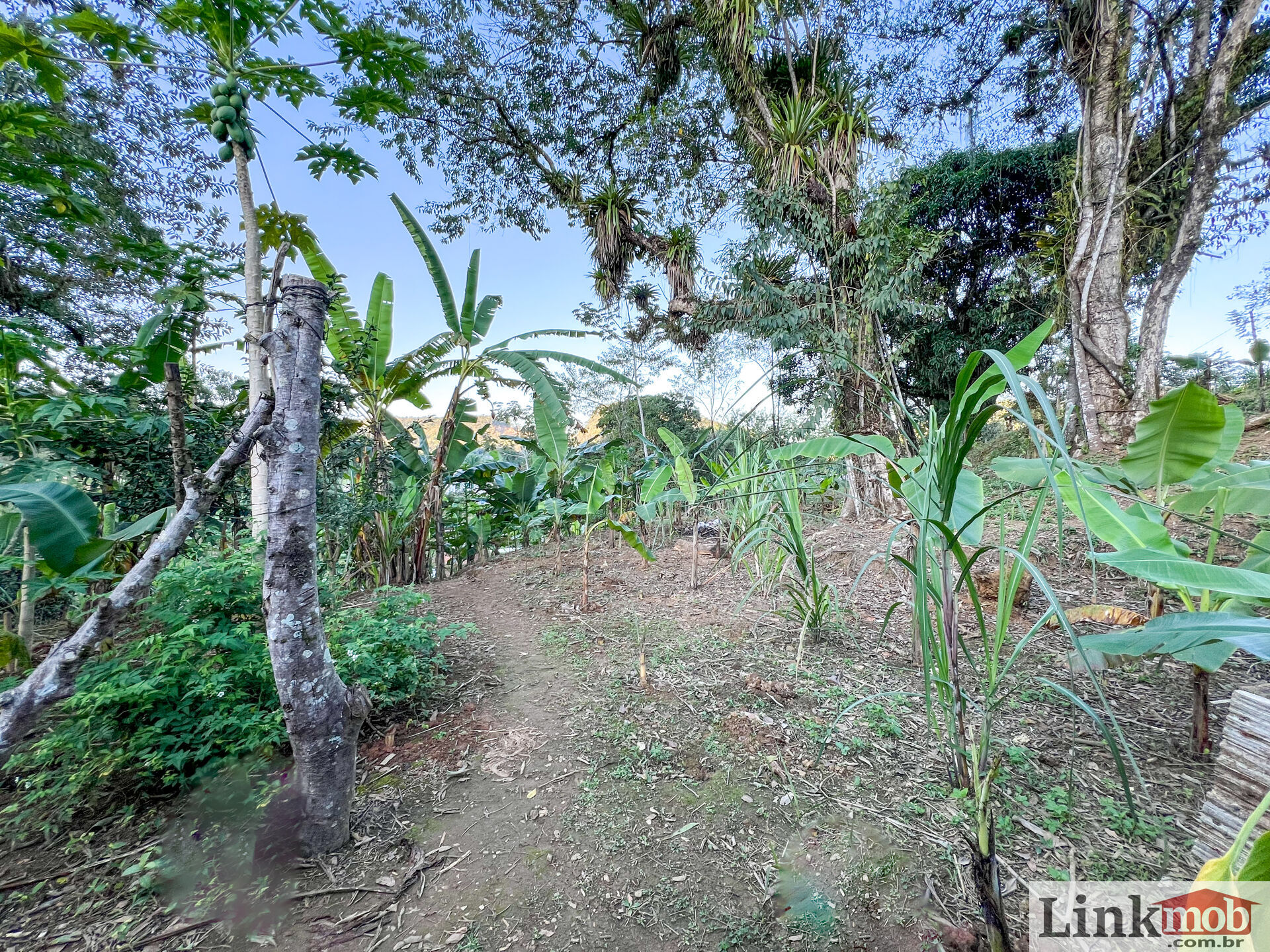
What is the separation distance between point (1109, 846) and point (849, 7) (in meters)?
9.92

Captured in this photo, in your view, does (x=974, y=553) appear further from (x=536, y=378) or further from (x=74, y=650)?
(x=536, y=378)

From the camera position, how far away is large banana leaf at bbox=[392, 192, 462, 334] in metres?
3.91

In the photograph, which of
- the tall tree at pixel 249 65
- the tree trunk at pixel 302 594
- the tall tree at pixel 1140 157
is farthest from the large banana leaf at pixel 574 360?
the tall tree at pixel 1140 157

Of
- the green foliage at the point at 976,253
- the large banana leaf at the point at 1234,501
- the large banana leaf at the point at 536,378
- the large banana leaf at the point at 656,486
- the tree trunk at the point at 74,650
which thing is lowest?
the tree trunk at the point at 74,650

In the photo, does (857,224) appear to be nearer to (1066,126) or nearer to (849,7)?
(849,7)

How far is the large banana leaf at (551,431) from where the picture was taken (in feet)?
13.0

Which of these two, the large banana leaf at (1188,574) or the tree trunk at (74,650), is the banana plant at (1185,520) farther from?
the tree trunk at (74,650)

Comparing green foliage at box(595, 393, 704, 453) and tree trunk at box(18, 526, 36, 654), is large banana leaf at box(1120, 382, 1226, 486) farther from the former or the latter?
green foliage at box(595, 393, 704, 453)

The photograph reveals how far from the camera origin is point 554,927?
112cm

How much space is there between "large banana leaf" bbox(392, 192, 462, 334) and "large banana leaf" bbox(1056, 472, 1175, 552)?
446cm

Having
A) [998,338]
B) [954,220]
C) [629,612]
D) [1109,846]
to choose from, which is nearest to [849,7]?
[954,220]

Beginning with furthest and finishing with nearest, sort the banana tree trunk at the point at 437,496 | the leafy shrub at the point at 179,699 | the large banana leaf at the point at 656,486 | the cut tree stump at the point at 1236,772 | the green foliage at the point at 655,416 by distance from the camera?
the green foliage at the point at 655,416
the banana tree trunk at the point at 437,496
the large banana leaf at the point at 656,486
the leafy shrub at the point at 179,699
the cut tree stump at the point at 1236,772

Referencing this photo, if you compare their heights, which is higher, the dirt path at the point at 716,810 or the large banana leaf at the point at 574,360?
the large banana leaf at the point at 574,360

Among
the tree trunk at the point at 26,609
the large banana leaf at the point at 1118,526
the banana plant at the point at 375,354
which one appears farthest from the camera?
the banana plant at the point at 375,354
